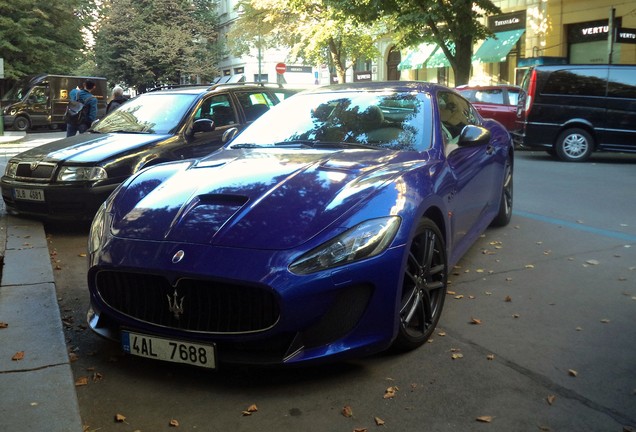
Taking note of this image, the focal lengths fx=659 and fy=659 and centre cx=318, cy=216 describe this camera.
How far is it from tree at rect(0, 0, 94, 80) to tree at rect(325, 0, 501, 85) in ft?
63.3

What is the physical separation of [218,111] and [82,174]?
84.5 inches

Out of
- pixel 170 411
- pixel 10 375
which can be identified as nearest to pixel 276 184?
pixel 170 411

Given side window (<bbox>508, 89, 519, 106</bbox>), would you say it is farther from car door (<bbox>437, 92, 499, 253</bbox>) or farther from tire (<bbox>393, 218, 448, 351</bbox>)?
tire (<bbox>393, 218, 448, 351</bbox>)

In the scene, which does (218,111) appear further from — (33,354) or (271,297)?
(271,297)

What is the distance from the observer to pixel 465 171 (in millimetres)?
5008

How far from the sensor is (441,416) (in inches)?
120

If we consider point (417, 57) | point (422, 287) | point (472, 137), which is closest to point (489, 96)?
point (472, 137)

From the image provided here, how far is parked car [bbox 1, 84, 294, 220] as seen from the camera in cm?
696

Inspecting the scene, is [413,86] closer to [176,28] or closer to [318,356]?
[318,356]

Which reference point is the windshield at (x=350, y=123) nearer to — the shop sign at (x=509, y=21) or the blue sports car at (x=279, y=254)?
the blue sports car at (x=279, y=254)

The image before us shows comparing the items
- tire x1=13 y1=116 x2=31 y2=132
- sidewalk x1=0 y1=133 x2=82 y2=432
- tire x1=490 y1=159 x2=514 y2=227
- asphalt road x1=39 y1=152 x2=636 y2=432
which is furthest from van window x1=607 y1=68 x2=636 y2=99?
tire x1=13 y1=116 x2=31 y2=132

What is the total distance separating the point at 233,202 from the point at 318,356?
98 cm

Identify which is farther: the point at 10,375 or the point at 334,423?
the point at 10,375

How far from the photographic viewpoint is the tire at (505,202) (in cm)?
704
